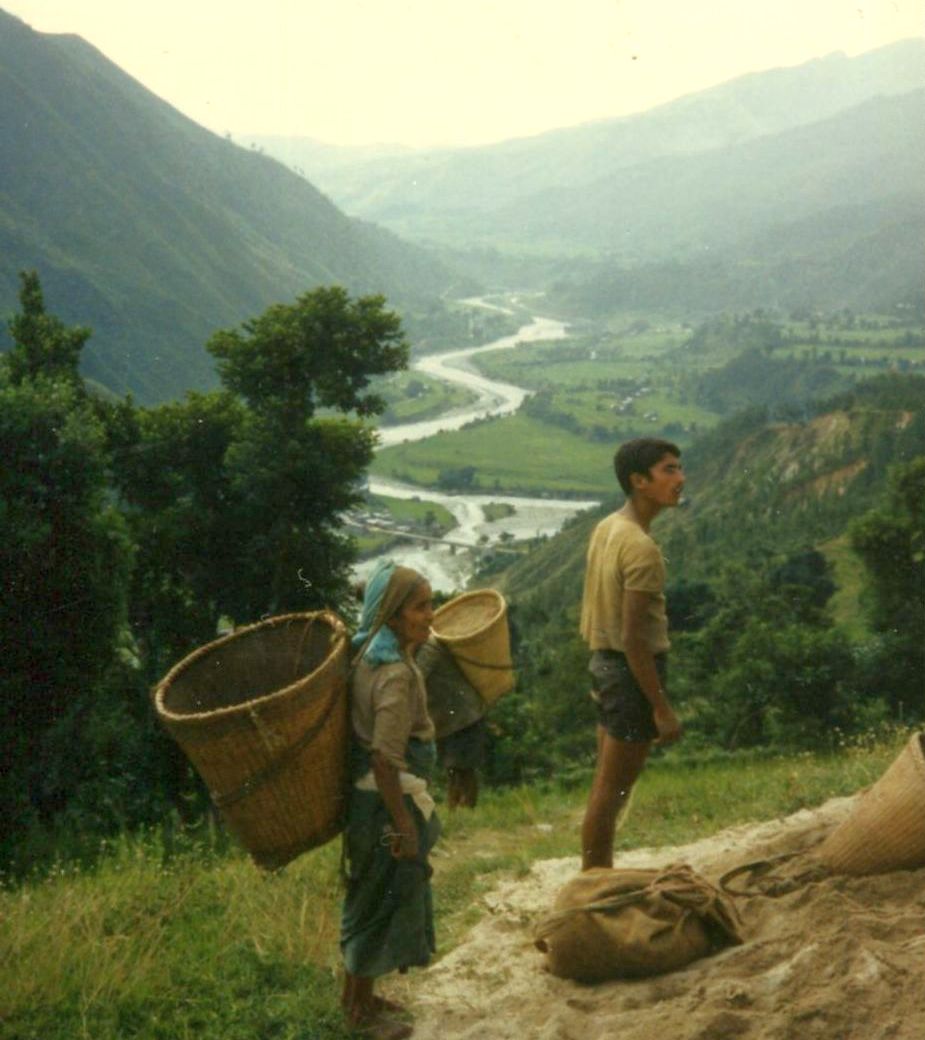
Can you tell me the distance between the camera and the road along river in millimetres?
64750

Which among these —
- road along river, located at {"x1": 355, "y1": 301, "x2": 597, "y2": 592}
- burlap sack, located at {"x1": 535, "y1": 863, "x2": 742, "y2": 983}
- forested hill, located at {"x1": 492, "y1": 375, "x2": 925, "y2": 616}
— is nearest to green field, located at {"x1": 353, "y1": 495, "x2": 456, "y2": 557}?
road along river, located at {"x1": 355, "y1": 301, "x2": 597, "y2": 592}

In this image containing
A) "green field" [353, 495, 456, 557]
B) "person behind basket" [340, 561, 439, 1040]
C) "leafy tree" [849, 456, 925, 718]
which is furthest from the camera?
"green field" [353, 495, 456, 557]

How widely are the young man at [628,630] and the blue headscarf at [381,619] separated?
1.03 meters

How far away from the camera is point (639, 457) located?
453cm

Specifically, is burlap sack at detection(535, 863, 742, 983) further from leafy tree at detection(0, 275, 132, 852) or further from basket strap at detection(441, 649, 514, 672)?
leafy tree at detection(0, 275, 132, 852)

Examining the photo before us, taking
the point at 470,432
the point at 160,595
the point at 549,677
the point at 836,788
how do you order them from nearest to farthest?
1. the point at 836,788
2. the point at 160,595
3. the point at 549,677
4. the point at 470,432

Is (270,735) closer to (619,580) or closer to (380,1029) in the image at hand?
(380,1029)

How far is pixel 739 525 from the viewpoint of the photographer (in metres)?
64.2

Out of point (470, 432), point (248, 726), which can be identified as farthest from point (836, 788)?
point (470, 432)

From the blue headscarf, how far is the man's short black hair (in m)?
1.20

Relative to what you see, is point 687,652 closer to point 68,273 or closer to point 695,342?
point 68,273

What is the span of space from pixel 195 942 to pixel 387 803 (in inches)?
46.6

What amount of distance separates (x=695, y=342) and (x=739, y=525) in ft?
312

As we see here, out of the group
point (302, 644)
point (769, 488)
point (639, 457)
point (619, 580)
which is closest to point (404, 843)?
point (302, 644)
